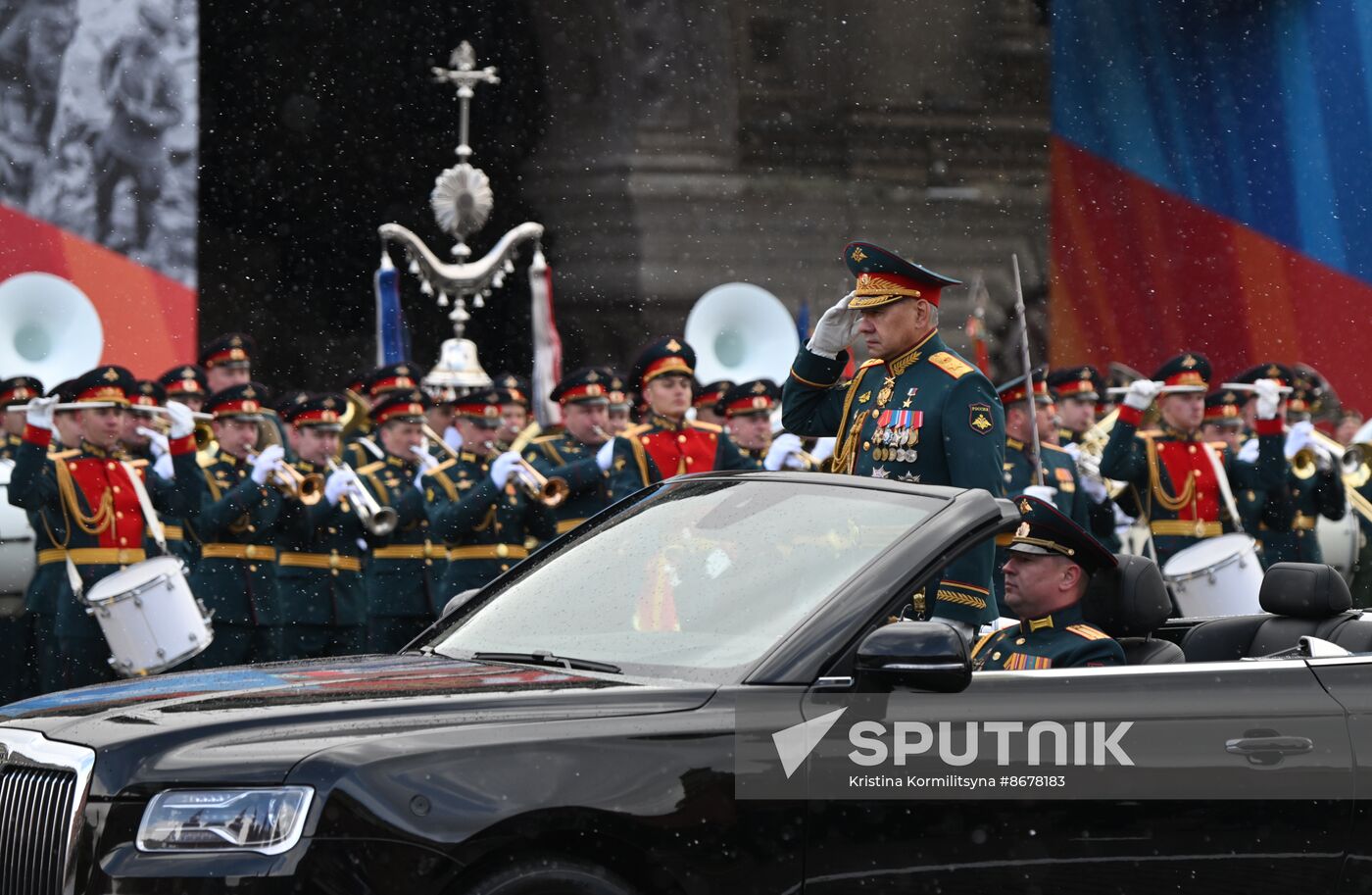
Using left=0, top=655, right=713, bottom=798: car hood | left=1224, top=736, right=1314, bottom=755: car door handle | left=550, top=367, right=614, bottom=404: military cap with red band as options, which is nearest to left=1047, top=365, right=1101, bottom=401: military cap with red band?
left=550, top=367, right=614, bottom=404: military cap with red band

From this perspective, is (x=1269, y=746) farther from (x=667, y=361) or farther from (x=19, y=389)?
(x=19, y=389)

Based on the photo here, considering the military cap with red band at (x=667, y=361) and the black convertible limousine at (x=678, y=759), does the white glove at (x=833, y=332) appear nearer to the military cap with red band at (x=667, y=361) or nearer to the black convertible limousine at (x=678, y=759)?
the black convertible limousine at (x=678, y=759)

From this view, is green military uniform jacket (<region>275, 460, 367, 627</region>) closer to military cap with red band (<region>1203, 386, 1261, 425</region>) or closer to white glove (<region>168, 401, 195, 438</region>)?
white glove (<region>168, 401, 195, 438</region>)

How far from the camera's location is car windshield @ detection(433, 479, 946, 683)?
481 centimetres

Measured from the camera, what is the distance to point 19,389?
1460 centimetres

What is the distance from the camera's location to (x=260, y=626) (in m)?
12.5

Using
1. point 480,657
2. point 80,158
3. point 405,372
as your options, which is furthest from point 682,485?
point 80,158

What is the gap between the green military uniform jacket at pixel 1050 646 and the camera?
5.52m

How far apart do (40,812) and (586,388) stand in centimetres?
906

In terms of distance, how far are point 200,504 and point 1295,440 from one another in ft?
23.2

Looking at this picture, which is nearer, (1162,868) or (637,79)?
(1162,868)

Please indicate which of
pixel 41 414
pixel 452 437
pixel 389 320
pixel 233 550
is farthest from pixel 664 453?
pixel 389 320

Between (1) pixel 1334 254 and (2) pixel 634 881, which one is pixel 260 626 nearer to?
(2) pixel 634 881

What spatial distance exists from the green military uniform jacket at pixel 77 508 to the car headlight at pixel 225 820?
7.51 meters
